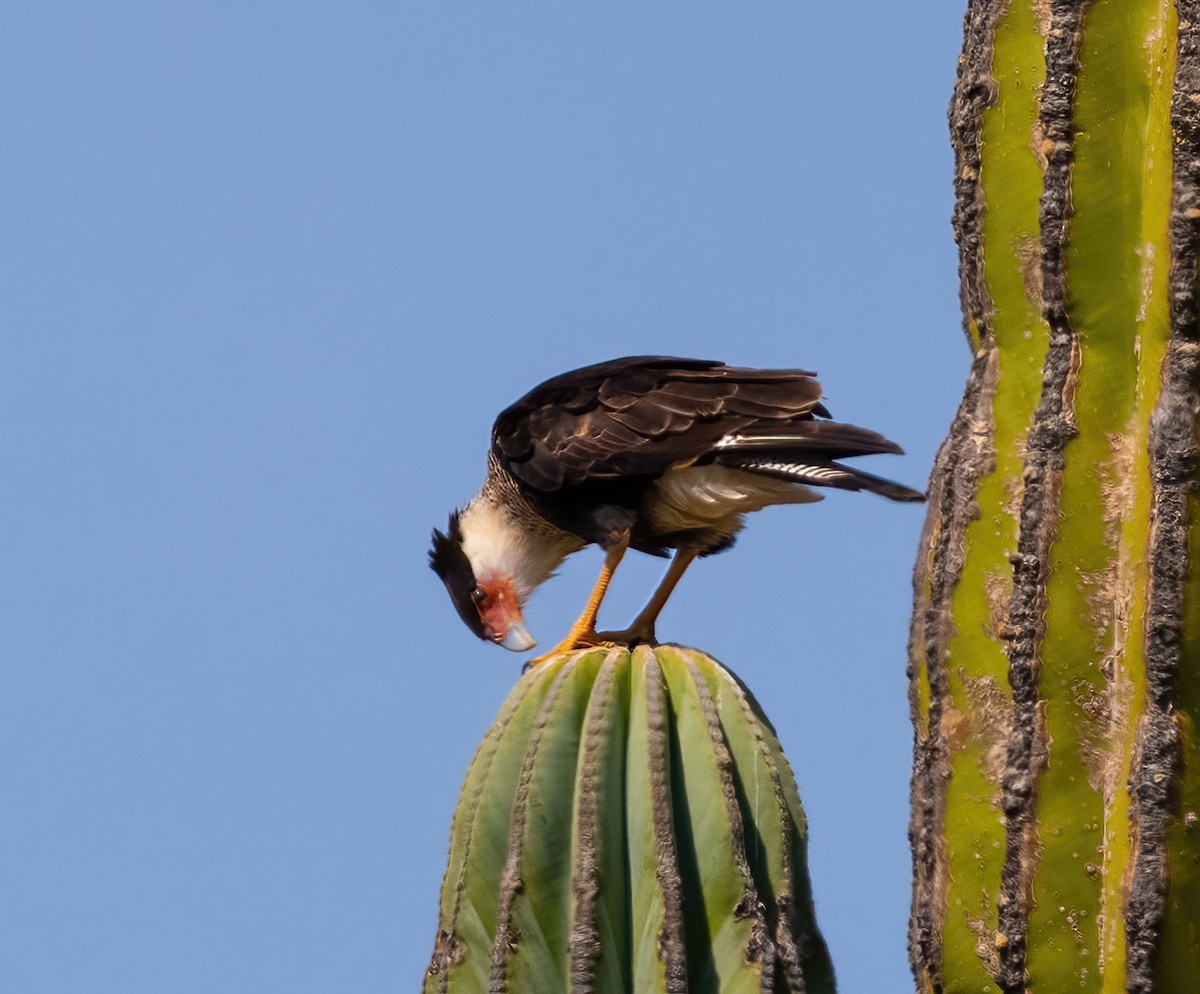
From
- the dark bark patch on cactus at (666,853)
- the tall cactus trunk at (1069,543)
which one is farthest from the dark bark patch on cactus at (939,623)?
the dark bark patch on cactus at (666,853)

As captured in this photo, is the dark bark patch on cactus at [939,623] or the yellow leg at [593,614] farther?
the yellow leg at [593,614]

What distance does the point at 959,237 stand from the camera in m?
4.66

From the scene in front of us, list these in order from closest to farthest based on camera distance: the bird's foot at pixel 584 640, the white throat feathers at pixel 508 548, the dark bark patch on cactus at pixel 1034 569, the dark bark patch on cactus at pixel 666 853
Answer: the dark bark patch on cactus at pixel 1034 569
the dark bark patch on cactus at pixel 666 853
the bird's foot at pixel 584 640
the white throat feathers at pixel 508 548

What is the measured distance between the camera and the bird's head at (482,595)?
8.62 metres

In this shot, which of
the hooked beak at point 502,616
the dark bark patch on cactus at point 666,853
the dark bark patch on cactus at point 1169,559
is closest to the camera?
the dark bark patch on cactus at point 1169,559

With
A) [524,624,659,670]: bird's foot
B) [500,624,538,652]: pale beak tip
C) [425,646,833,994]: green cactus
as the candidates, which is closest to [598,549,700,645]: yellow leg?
[524,624,659,670]: bird's foot

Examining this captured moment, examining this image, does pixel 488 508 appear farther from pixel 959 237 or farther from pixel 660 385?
pixel 959 237

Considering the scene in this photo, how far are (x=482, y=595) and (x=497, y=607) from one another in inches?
3.5

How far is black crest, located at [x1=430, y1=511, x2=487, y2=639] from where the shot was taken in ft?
28.5

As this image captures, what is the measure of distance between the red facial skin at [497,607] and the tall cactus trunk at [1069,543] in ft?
13.6

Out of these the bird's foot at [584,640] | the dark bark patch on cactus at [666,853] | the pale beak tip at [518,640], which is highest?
the pale beak tip at [518,640]

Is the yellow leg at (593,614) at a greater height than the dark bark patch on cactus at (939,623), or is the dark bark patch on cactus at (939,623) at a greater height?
the yellow leg at (593,614)

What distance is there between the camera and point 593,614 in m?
6.97

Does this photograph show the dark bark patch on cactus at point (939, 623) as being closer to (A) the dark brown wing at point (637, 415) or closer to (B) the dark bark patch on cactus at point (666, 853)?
(B) the dark bark patch on cactus at point (666, 853)
